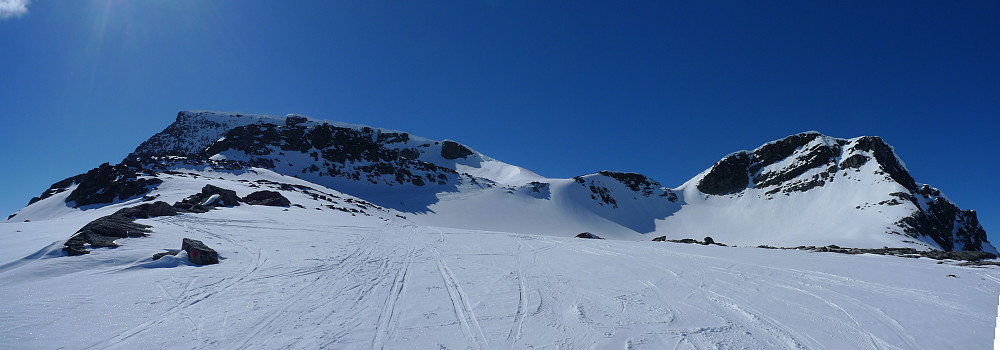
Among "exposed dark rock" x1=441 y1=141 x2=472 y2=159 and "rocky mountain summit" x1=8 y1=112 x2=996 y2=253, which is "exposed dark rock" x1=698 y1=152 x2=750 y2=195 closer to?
"rocky mountain summit" x1=8 y1=112 x2=996 y2=253

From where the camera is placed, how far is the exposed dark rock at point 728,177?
99.7 metres

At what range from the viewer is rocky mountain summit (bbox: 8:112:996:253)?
55.9 meters

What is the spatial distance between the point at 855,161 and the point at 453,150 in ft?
356

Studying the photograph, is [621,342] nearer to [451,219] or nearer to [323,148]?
[451,219]

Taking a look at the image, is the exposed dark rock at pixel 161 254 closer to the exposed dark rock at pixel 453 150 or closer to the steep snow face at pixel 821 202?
the steep snow face at pixel 821 202

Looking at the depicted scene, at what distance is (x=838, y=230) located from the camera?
57.9 meters

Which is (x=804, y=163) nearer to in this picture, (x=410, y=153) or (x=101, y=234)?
(x=410, y=153)

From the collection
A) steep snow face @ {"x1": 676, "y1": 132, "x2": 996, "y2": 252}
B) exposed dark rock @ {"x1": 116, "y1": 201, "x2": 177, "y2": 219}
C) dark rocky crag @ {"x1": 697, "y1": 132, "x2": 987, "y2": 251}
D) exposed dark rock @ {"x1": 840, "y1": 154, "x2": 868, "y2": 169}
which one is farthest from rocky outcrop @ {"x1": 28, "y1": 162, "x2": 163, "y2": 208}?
exposed dark rock @ {"x1": 840, "y1": 154, "x2": 868, "y2": 169}

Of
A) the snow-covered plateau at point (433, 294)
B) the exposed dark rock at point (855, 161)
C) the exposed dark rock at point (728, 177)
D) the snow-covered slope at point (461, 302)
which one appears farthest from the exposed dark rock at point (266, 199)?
the exposed dark rock at point (855, 161)

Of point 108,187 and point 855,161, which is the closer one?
point 108,187

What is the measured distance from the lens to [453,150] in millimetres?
129750

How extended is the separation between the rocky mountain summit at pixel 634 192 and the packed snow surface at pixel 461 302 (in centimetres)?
3689

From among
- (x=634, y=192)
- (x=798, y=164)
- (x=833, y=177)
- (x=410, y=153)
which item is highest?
(x=410, y=153)

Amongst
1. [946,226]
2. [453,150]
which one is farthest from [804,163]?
[453,150]
